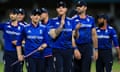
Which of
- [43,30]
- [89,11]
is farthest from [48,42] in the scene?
[89,11]

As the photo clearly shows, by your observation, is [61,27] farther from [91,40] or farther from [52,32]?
[91,40]

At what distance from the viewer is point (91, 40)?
14.7 m

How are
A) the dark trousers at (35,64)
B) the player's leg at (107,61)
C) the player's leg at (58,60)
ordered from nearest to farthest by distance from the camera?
the player's leg at (58,60) → the dark trousers at (35,64) → the player's leg at (107,61)

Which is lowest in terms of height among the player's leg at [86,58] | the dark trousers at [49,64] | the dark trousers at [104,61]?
the dark trousers at [104,61]

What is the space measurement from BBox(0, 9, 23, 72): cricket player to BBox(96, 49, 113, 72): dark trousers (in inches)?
91.9

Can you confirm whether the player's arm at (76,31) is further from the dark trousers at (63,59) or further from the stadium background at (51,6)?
the stadium background at (51,6)

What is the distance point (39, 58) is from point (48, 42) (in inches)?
17.6

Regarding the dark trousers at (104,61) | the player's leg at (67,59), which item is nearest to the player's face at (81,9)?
the player's leg at (67,59)

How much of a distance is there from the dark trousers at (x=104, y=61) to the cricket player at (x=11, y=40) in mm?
2334

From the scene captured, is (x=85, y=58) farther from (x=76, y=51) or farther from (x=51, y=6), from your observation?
(x=51, y=6)

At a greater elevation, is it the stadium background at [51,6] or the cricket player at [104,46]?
the cricket player at [104,46]

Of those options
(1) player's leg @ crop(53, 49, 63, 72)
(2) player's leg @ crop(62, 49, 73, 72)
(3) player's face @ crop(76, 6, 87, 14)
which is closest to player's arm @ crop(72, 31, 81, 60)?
(2) player's leg @ crop(62, 49, 73, 72)

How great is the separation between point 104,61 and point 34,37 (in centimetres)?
320

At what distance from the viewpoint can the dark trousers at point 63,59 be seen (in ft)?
44.0
